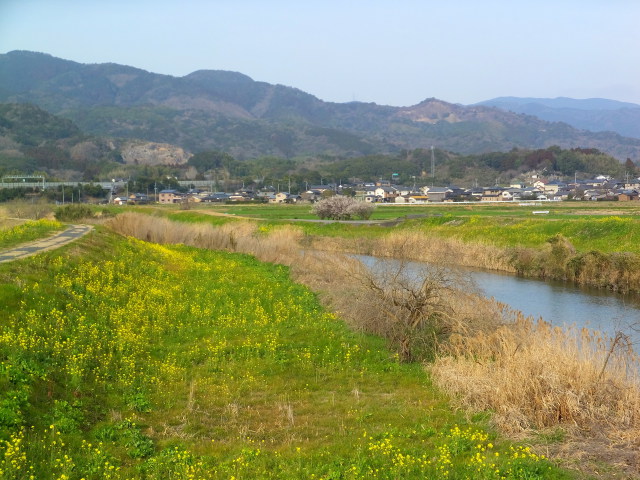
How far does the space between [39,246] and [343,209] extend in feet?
152

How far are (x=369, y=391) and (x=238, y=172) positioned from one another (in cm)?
15256

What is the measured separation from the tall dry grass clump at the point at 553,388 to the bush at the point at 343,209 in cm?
5337

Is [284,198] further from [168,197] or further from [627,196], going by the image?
[627,196]

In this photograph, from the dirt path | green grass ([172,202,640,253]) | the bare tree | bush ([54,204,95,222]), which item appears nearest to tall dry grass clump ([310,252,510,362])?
the bare tree

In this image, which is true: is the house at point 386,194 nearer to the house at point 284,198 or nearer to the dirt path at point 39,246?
the house at point 284,198

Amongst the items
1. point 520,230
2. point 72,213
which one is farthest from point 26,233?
point 520,230

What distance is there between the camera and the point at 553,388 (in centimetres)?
1034

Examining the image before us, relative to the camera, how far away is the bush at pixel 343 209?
216ft

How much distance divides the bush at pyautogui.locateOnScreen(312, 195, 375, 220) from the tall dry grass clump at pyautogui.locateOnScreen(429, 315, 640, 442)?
175 ft

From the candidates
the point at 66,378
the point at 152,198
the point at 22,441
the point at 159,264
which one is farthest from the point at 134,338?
the point at 152,198

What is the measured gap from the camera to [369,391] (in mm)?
12430

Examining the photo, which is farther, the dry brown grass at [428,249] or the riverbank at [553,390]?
the dry brown grass at [428,249]

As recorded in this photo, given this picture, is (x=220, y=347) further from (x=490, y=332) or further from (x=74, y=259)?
(x=74, y=259)

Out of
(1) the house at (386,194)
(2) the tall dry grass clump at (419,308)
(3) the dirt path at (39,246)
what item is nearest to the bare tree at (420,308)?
(2) the tall dry grass clump at (419,308)
